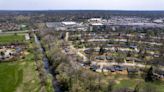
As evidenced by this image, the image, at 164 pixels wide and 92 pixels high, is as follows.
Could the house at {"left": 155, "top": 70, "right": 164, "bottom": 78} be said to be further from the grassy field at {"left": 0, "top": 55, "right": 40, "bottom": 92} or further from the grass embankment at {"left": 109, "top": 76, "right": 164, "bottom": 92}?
the grassy field at {"left": 0, "top": 55, "right": 40, "bottom": 92}

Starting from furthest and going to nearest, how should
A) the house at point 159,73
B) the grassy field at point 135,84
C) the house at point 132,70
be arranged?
the house at point 132,70, the house at point 159,73, the grassy field at point 135,84

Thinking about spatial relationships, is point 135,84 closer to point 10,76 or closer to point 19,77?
point 19,77

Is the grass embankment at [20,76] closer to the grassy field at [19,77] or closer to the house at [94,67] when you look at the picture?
the grassy field at [19,77]

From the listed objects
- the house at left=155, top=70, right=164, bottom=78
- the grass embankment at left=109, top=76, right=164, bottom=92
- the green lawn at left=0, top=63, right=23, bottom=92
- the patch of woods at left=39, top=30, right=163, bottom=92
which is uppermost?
the patch of woods at left=39, top=30, right=163, bottom=92

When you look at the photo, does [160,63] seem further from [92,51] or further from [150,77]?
[92,51]

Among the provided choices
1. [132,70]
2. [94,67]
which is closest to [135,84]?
[132,70]

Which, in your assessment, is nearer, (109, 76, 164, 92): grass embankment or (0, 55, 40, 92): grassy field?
(109, 76, 164, 92): grass embankment

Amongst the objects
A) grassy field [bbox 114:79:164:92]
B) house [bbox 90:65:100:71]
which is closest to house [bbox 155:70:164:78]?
grassy field [bbox 114:79:164:92]

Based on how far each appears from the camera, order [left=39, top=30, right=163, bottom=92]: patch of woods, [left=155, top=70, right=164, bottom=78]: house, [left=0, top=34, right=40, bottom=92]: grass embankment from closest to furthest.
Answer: [left=39, top=30, right=163, bottom=92]: patch of woods
[left=0, top=34, right=40, bottom=92]: grass embankment
[left=155, top=70, right=164, bottom=78]: house

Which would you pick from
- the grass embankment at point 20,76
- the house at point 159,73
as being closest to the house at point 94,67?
the grass embankment at point 20,76
